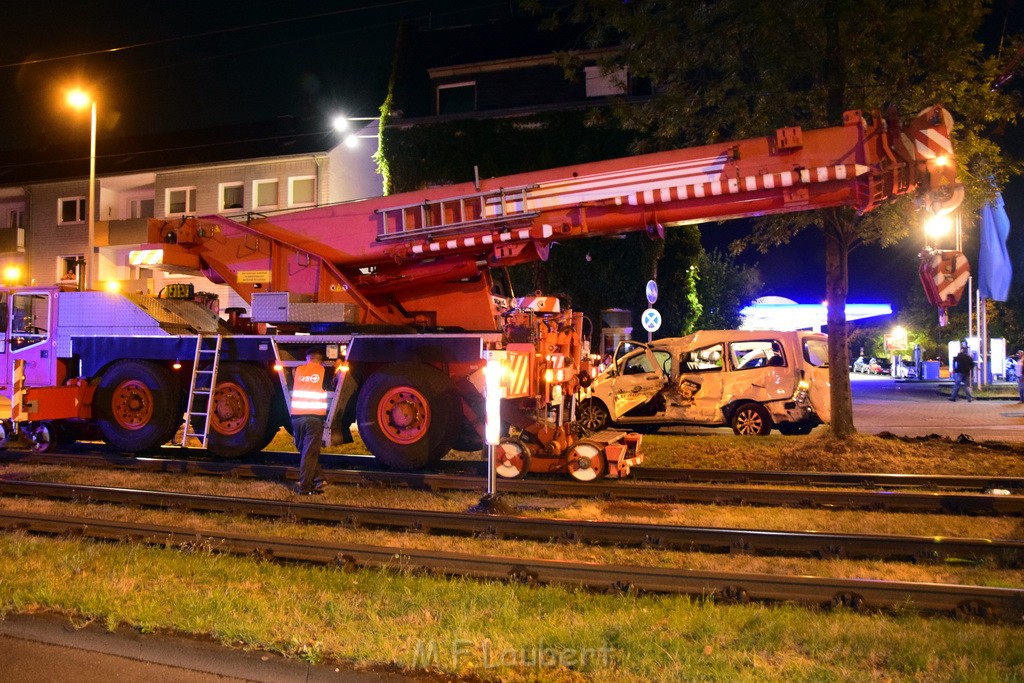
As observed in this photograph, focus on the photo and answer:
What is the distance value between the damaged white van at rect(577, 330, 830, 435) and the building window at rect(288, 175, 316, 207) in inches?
740

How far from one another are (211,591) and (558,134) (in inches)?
922

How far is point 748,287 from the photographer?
167 ft

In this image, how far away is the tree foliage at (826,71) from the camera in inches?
426

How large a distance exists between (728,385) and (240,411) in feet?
27.8

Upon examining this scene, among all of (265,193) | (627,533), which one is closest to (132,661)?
(627,533)

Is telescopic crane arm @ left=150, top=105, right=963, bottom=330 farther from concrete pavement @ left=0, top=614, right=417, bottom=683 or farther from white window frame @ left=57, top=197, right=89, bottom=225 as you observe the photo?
white window frame @ left=57, top=197, right=89, bottom=225

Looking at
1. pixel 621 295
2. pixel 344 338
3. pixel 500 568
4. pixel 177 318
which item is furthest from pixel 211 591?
pixel 621 295

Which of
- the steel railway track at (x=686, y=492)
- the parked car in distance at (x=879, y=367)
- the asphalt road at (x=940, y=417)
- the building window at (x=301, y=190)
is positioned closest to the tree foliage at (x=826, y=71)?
the steel railway track at (x=686, y=492)

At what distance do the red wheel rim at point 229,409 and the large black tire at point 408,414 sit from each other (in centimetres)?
180

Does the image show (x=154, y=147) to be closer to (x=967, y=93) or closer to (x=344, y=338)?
(x=344, y=338)

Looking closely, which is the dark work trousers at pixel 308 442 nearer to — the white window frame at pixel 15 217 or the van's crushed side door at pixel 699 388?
the van's crushed side door at pixel 699 388

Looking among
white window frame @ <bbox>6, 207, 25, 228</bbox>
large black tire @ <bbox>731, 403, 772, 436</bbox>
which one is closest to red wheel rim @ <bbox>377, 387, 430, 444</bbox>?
large black tire @ <bbox>731, 403, 772, 436</bbox>

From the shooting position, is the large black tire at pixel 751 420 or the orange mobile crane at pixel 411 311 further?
the large black tire at pixel 751 420

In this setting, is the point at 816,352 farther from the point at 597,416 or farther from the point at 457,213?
the point at 457,213
